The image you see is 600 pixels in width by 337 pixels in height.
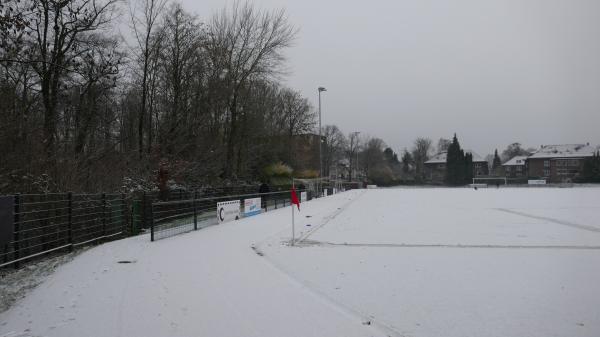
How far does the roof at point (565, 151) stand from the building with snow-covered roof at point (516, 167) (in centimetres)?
818

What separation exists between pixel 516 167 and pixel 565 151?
1739cm

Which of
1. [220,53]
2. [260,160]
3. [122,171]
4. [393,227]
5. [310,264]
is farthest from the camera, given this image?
[260,160]

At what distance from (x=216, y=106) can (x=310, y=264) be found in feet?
83.3

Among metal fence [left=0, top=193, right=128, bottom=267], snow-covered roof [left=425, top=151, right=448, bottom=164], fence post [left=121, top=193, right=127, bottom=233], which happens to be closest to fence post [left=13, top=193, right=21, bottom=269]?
metal fence [left=0, top=193, right=128, bottom=267]

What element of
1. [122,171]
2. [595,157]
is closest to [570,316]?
[122,171]

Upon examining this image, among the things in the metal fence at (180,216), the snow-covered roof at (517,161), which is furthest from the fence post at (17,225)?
the snow-covered roof at (517,161)

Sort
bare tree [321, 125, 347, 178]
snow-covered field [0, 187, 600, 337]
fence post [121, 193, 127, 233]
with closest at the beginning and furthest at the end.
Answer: snow-covered field [0, 187, 600, 337], fence post [121, 193, 127, 233], bare tree [321, 125, 347, 178]

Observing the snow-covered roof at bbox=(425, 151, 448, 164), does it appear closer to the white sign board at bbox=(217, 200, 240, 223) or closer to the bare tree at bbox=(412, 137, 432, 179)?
the bare tree at bbox=(412, 137, 432, 179)

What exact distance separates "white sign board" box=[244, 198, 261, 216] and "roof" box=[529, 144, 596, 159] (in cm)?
12448

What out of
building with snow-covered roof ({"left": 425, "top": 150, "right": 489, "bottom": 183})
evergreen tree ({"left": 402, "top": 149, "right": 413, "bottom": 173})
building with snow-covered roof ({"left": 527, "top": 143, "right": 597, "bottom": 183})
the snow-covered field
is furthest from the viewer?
evergreen tree ({"left": 402, "top": 149, "right": 413, "bottom": 173})

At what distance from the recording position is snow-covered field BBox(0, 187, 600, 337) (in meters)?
5.31

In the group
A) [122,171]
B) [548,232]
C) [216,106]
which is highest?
[216,106]

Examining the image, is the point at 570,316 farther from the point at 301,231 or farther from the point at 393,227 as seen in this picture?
the point at 393,227

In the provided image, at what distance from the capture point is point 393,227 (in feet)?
55.9
